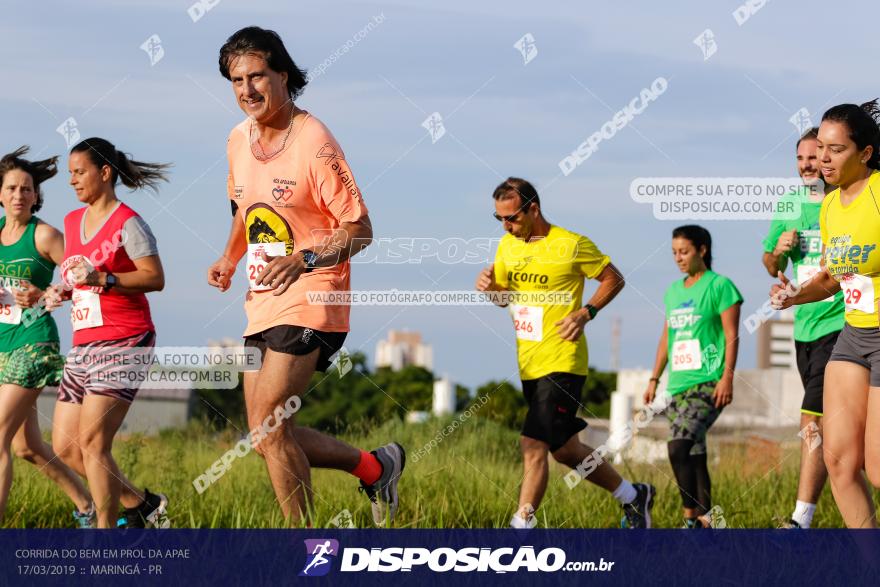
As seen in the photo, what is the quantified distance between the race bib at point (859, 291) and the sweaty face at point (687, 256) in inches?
92.0

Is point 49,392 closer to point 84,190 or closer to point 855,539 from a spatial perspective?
point 84,190

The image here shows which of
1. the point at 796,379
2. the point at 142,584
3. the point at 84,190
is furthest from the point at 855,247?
the point at 796,379

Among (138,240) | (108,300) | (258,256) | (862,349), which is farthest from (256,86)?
(862,349)

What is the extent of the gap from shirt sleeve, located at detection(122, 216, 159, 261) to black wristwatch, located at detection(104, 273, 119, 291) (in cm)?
15

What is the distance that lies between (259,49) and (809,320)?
10.7ft

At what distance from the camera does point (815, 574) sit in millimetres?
5387

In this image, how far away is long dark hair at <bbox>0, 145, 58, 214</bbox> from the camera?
21.5 ft

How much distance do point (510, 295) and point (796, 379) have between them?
60.4ft

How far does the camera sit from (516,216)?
681cm

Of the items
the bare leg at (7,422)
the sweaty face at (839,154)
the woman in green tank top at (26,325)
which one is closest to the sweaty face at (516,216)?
the sweaty face at (839,154)

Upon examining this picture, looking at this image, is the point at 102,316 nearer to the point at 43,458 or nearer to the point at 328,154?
the point at 43,458

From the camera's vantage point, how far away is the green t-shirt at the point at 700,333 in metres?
7.36

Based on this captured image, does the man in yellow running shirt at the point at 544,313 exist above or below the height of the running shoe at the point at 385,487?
above

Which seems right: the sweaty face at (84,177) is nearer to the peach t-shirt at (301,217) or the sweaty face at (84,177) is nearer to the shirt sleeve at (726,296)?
the peach t-shirt at (301,217)
